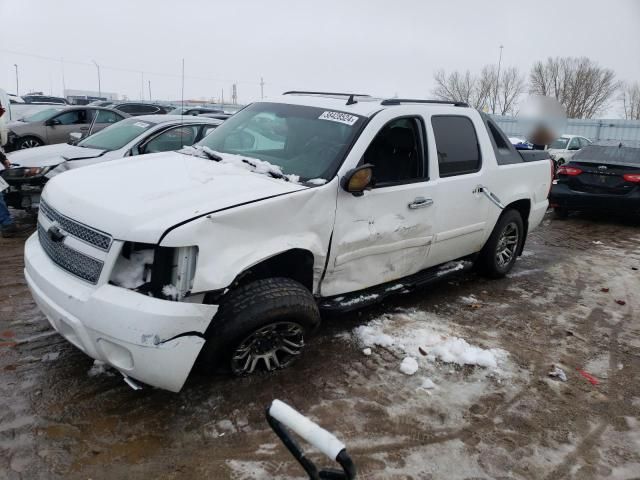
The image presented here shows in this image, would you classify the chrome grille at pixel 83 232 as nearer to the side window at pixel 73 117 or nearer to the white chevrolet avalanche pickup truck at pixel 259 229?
the white chevrolet avalanche pickup truck at pixel 259 229

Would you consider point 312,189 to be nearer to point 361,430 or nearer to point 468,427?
point 361,430

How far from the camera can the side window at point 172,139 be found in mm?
7160

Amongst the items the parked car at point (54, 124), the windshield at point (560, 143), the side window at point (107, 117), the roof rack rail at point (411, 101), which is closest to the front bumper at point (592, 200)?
the roof rack rail at point (411, 101)

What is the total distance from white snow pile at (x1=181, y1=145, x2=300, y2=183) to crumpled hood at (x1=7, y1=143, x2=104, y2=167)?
345 cm

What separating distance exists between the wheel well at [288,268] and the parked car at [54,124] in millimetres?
10300

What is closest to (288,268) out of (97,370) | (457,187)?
(97,370)

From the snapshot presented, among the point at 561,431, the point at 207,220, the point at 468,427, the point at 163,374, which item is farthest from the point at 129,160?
the point at 561,431

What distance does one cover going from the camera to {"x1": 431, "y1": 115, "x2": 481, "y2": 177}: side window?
175 inches

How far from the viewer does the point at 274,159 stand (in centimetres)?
388

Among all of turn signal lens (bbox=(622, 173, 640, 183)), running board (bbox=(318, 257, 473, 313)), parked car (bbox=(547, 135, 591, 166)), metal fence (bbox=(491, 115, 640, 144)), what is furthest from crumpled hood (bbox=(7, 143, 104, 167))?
metal fence (bbox=(491, 115, 640, 144))

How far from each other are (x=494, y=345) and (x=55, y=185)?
3485 millimetres

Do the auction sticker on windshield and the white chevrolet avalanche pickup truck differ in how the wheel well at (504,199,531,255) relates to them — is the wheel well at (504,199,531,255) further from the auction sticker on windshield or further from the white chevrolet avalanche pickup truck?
the auction sticker on windshield

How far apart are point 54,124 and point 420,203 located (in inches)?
463

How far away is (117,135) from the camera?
7.45 metres
